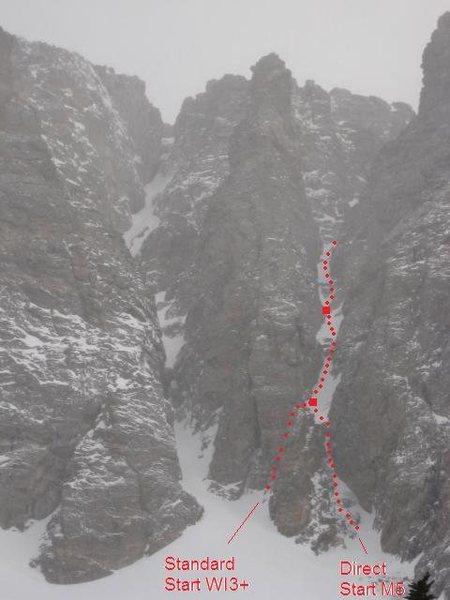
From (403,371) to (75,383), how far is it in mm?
22595

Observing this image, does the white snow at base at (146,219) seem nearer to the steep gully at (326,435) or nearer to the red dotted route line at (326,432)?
the steep gully at (326,435)

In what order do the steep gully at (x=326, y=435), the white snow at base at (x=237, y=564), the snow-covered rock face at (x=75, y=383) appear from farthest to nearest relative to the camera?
the steep gully at (x=326, y=435) < the snow-covered rock face at (x=75, y=383) < the white snow at base at (x=237, y=564)

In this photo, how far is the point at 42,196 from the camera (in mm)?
62219

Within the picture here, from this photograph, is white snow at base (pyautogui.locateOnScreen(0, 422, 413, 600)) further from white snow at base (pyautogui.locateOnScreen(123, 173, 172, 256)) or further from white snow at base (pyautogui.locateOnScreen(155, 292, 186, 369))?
white snow at base (pyautogui.locateOnScreen(123, 173, 172, 256))

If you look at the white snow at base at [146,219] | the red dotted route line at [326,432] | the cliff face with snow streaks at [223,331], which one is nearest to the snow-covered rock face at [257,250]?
the cliff face with snow streaks at [223,331]

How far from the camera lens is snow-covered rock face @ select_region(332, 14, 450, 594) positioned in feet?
155

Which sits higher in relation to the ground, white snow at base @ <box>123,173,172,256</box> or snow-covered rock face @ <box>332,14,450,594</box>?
white snow at base @ <box>123,173,172,256</box>

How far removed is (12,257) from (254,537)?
2677 centimetres

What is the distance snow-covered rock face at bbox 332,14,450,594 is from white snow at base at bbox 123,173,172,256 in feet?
81.1

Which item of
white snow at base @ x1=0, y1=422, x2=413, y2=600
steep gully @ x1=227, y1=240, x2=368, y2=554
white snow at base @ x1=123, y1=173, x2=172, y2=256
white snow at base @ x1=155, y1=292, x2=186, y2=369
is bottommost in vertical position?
white snow at base @ x1=0, y1=422, x2=413, y2=600

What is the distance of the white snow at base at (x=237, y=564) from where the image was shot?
1797 inches

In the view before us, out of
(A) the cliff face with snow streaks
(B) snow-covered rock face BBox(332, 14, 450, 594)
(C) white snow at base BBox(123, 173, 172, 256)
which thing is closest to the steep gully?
(A) the cliff face with snow streaks

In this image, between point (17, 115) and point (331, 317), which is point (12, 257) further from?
point (331, 317)

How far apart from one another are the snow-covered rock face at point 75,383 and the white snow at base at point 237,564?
92 centimetres
